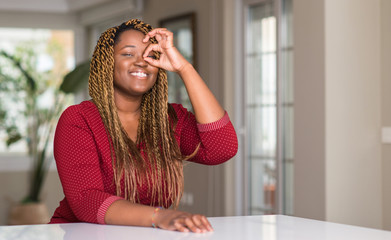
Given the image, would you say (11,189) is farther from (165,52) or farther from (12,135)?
(165,52)

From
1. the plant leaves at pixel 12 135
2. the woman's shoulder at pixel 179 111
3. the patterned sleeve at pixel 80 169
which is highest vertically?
the woman's shoulder at pixel 179 111

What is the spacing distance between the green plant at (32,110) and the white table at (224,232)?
16.7 ft

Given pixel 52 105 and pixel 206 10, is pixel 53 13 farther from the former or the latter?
pixel 206 10

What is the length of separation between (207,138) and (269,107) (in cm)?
289

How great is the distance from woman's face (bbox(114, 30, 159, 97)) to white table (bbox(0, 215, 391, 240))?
1.67ft

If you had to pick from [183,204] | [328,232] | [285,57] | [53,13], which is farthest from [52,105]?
[328,232]

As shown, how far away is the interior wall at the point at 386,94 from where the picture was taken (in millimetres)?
3672

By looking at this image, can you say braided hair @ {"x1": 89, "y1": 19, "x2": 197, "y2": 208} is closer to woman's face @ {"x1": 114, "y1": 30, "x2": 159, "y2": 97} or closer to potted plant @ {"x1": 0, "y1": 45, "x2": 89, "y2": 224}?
woman's face @ {"x1": 114, "y1": 30, "x2": 159, "y2": 97}

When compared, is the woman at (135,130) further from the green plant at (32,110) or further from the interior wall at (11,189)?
the interior wall at (11,189)

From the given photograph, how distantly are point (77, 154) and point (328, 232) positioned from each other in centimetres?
76

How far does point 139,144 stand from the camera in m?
1.86

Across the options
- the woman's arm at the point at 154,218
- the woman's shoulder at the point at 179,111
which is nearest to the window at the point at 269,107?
the woman's shoulder at the point at 179,111

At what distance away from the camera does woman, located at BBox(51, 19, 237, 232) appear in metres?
1.71

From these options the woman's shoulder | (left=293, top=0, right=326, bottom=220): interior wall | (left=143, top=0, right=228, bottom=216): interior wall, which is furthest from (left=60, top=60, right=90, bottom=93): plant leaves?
the woman's shoulder
